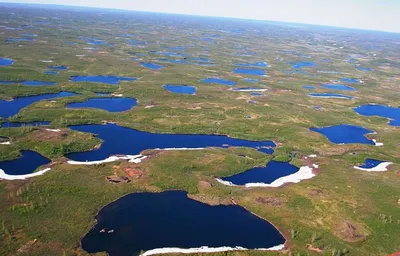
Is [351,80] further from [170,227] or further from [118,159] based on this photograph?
[170,227]

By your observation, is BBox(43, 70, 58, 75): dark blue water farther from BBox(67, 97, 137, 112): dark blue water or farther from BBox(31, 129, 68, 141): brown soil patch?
BBox(31, 129, 68, 141): brown soil patch

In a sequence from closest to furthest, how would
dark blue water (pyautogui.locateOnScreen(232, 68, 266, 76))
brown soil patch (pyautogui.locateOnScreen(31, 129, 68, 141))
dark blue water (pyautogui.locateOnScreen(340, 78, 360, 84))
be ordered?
brown soil patch (pyautogui.locateOnScreen(31, 129, 68, 141))
dark blue water (pyautogui.locateOnScreen(232, 68, 266, 76))
dark blue water (pyautogui.locateOnScreen(340, 78, 360, 84))

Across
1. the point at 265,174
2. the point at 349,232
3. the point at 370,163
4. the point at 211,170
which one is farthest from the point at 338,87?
the point at 349,232

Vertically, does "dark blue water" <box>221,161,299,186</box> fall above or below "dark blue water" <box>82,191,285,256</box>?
above

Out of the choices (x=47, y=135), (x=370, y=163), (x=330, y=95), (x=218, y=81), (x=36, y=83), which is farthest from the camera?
(x=218, y=81)

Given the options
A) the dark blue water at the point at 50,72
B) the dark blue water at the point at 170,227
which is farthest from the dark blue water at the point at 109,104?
the dark blue water at the point at 170,227

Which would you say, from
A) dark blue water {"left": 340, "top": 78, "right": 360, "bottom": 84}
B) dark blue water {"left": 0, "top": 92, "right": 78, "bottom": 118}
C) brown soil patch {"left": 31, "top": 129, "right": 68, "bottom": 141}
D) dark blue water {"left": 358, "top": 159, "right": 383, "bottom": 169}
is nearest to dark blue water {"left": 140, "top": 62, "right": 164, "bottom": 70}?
dark blue water {"left": 0, "top": 92, "right": 78, "bottom": 118}

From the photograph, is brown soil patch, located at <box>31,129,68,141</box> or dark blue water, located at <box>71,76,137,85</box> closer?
brown soil patch, located at <box>31,129,68,141</box>
